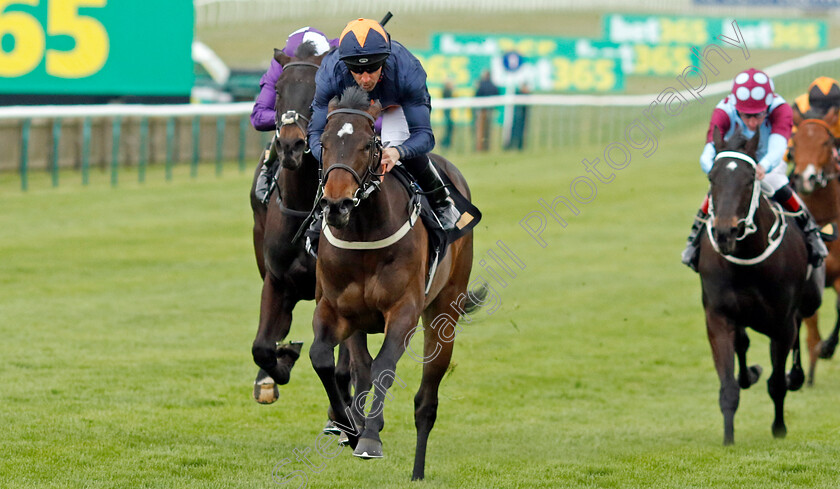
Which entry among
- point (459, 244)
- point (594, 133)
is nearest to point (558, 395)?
point (459, 244)

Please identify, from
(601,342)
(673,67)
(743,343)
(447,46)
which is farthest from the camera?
(673,67)

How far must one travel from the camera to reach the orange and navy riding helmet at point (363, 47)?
582 centimetres

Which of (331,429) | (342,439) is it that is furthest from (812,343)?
(342,439)

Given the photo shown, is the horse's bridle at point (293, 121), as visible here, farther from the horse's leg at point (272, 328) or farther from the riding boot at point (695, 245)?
the riding boot at point (695, 245)

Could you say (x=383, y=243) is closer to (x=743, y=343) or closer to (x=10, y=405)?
(x=10, y=405)

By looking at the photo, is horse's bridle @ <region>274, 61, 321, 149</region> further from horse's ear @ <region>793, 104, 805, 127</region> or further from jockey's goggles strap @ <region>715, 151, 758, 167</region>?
horse's ear @ <region>793, 104, 805, 127</region>

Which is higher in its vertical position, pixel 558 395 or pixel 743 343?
pixel 743 343

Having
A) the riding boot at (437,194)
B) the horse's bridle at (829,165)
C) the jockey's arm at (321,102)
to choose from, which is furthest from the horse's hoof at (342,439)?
the horse's bridle at (829,165)

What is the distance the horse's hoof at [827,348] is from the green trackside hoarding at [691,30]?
3166 cm

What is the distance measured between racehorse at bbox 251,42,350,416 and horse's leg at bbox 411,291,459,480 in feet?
1.43

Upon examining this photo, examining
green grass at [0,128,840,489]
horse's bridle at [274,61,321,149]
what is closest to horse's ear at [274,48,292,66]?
horse's bridle at [274,61,321,149]

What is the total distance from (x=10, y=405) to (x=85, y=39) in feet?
41.3

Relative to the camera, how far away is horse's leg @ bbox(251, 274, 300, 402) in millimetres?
6973

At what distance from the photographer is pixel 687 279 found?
1531 centimetres
